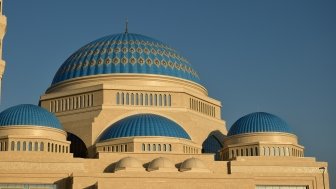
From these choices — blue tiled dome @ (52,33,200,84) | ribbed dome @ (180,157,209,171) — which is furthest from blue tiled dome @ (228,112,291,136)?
blue tiled dome @ (52,33,200,84)

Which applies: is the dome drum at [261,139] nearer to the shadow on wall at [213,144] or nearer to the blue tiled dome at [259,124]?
the blue tiled dome at [259,124]

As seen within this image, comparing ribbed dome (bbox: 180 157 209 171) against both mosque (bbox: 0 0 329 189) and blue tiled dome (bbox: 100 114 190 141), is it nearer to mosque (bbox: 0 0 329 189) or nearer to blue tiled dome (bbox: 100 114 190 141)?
mosque (bbox: 0 0 329 189)

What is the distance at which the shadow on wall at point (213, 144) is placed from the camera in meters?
55.7

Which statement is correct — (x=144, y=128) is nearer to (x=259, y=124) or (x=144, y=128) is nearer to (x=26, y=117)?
(x=26, y=117)

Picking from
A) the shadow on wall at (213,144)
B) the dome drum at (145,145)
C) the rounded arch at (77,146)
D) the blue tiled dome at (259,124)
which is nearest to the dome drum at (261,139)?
the blue tiled dome at (259,124)

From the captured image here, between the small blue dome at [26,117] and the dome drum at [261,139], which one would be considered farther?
the dome drum at [261,139]

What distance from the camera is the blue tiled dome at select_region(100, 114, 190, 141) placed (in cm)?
4822

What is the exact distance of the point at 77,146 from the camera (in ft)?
174

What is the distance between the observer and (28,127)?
46.7 meters

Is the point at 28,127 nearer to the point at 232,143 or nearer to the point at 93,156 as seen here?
the point at 93,156

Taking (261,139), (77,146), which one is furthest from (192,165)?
(77,146)

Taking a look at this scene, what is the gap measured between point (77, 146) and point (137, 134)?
24.0ft

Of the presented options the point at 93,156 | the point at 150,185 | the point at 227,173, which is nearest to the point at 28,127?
the point at 93,156

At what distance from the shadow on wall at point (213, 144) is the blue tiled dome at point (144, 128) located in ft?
17.8
